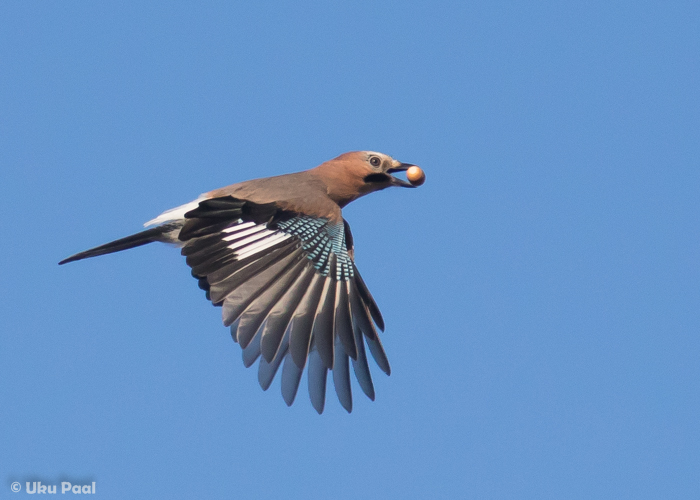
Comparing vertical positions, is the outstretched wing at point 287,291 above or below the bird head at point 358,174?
below

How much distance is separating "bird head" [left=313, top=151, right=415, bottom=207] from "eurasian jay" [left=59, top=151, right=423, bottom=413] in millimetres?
1251

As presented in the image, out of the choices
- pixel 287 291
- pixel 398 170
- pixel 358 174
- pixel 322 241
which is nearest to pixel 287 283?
pixel 287 291

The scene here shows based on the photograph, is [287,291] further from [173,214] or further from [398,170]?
[398,170]

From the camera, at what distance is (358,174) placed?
10109mm

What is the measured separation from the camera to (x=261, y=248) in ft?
25.4

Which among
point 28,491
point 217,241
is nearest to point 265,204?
point 217,241

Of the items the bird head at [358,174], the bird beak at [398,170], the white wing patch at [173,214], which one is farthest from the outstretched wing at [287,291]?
the bird beak at [398,170]

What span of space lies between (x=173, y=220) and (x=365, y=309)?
2.19 m

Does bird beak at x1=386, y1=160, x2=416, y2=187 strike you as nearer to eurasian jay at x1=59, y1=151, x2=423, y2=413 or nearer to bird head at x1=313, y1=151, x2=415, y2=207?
bird head at x1=313, y1=151, x2=415, y2=207

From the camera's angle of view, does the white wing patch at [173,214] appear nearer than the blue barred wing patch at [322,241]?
No

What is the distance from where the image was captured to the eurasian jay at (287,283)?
735 centimetres

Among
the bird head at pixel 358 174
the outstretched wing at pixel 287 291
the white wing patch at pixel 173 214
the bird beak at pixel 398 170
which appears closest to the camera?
the outstretched wing at pixel 287 291

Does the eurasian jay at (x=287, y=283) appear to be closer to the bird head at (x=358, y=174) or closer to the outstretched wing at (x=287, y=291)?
the outstretched wing at (x=287, y=291)

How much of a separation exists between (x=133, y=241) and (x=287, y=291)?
7.08ft
